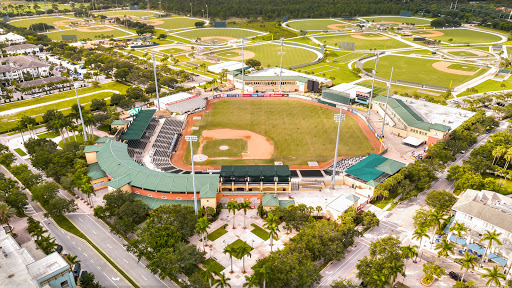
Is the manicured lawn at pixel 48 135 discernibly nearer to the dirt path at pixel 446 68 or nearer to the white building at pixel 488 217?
the white building at pixel 488 217

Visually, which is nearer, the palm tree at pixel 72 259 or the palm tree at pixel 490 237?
the palm tree at pixel 490 237

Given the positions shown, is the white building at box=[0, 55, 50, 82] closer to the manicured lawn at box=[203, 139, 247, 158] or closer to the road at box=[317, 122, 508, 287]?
the manicured lawn at box=[203, 139, 247, 158]

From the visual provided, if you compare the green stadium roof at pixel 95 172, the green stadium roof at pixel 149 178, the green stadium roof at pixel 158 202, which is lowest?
the green stadium roof at pixel 158 202

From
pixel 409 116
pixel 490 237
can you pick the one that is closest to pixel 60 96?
pixel 409 116

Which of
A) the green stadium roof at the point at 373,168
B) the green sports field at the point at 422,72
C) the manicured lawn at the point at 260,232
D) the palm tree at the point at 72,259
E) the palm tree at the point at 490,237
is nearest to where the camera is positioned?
the palm tree at the point at 490,237

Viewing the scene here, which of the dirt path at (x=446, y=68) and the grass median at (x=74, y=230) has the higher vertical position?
the dirt path at (x=446, y=68)

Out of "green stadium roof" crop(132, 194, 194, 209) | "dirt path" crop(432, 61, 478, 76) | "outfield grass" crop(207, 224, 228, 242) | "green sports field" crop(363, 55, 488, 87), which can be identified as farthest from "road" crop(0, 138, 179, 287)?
"dirt path" crop(432, 61, 478, 76)

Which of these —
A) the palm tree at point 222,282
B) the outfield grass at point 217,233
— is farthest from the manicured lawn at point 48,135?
the palm tree at point 222,282

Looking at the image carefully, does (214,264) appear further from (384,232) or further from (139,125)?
(139,125)

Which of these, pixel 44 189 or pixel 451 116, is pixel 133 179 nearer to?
pixel 44 189
